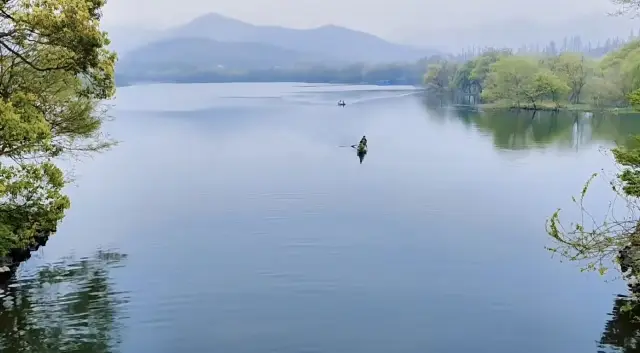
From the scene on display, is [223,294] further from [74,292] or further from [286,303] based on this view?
[74,292]

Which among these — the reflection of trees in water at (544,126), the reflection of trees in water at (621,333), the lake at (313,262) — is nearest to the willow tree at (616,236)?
the reflection of trees in water at (621,333)

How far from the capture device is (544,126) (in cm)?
8069

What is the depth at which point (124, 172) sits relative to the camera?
47.3 meters

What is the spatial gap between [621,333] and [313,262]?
11.3 m

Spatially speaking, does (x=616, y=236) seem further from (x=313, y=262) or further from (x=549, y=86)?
(x=549, y=86)

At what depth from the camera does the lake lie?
1922cm

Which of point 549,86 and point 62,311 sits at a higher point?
point 549,86

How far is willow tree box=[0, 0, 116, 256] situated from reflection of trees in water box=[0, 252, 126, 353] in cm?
169

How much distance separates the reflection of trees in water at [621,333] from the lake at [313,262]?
0.07m

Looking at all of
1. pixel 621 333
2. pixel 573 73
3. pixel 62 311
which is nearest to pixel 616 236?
pixel 621 333

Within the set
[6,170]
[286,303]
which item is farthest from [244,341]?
[6,170]

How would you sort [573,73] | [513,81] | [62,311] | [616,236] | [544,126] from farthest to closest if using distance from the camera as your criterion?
[513,81] < [573,73] < [544,126] < [62,311] < [616,236]

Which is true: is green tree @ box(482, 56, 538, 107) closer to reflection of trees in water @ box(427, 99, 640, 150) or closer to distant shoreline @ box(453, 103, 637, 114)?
distant shoreline @ box(453, 103, 637, 114)

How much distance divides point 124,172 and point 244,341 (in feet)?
103
